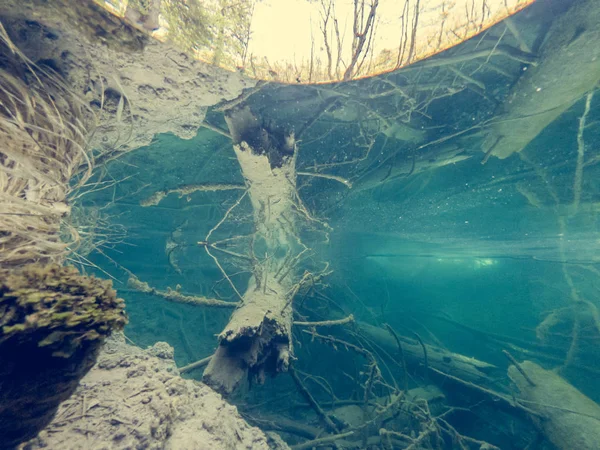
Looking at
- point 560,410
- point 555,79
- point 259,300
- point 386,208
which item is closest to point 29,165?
point 259,300

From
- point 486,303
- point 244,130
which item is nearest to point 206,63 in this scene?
point 244,130

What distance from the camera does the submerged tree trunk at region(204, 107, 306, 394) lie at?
3.40m

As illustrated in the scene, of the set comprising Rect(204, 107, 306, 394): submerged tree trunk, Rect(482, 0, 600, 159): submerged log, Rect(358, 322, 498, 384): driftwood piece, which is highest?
Rect(482, 0, 600, 159): submerged log

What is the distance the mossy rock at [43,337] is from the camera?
3.90 ft

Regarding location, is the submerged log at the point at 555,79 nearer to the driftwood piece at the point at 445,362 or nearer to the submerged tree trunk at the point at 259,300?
the submerged tree trunk at the point at 259,300

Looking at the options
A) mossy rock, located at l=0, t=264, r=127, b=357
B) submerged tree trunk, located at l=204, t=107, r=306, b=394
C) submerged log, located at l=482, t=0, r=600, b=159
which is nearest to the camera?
mossy rock, located at l=0, t=264, r=127, b=357

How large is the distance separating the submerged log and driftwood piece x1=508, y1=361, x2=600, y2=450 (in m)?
5.65

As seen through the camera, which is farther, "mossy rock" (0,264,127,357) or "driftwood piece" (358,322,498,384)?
"driftwood piece" (358,322,498,384)

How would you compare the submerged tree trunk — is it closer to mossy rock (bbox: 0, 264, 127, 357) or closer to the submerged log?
mossy rock (bbox: 0, 264, 127, 357)

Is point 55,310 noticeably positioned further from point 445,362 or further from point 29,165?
point 445,362

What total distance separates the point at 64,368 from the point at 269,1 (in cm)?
374

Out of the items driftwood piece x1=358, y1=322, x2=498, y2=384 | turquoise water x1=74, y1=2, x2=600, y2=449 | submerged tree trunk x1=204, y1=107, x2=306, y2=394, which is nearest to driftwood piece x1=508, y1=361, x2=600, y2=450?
turquoise water x1=74, y1=2, x2=600, y2=449

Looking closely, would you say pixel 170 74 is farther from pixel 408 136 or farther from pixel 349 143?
pixel 408 136

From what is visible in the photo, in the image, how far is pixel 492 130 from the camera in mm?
6020
